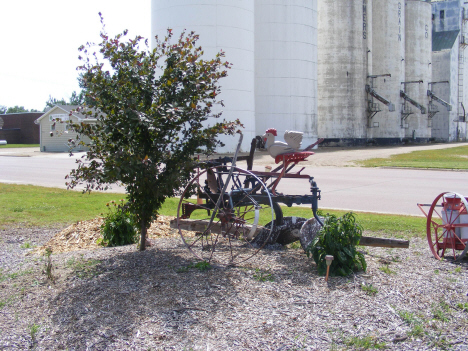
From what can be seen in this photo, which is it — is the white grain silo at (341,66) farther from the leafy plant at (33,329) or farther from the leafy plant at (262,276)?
the leafy plant at (33,329)

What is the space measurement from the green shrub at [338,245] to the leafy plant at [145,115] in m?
1.70

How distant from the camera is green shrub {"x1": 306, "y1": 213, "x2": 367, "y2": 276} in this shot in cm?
486

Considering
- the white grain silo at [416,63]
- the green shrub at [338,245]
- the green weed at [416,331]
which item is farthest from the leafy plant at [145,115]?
the white grain silo at [416,63]

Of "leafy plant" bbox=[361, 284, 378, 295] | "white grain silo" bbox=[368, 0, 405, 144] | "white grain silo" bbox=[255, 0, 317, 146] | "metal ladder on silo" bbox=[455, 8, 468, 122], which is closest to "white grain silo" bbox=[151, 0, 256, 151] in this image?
"white grain silo" bbox=[255, 0, 317, 146]

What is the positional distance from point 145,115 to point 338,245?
2.45 metres

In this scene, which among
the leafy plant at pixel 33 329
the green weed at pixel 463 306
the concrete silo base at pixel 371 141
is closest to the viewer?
the leafy plant at pixel 33 329

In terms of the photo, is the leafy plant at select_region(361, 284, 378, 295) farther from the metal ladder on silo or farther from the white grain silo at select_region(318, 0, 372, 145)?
the metal ladder on silo

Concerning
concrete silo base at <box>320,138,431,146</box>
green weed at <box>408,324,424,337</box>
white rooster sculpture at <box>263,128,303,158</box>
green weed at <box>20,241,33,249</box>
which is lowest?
green weed at <box>20,241,33,249</box>

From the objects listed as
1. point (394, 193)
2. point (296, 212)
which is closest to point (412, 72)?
point (394, 193)

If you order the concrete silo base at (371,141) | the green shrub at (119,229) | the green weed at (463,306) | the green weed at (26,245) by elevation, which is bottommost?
the green weed at (26,245)

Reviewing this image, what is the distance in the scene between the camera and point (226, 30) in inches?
1245

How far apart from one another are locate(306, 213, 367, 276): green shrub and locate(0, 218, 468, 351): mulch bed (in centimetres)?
12

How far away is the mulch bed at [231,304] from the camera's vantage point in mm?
3613

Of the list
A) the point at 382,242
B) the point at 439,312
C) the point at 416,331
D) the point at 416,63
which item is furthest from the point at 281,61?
the point at 416,331
